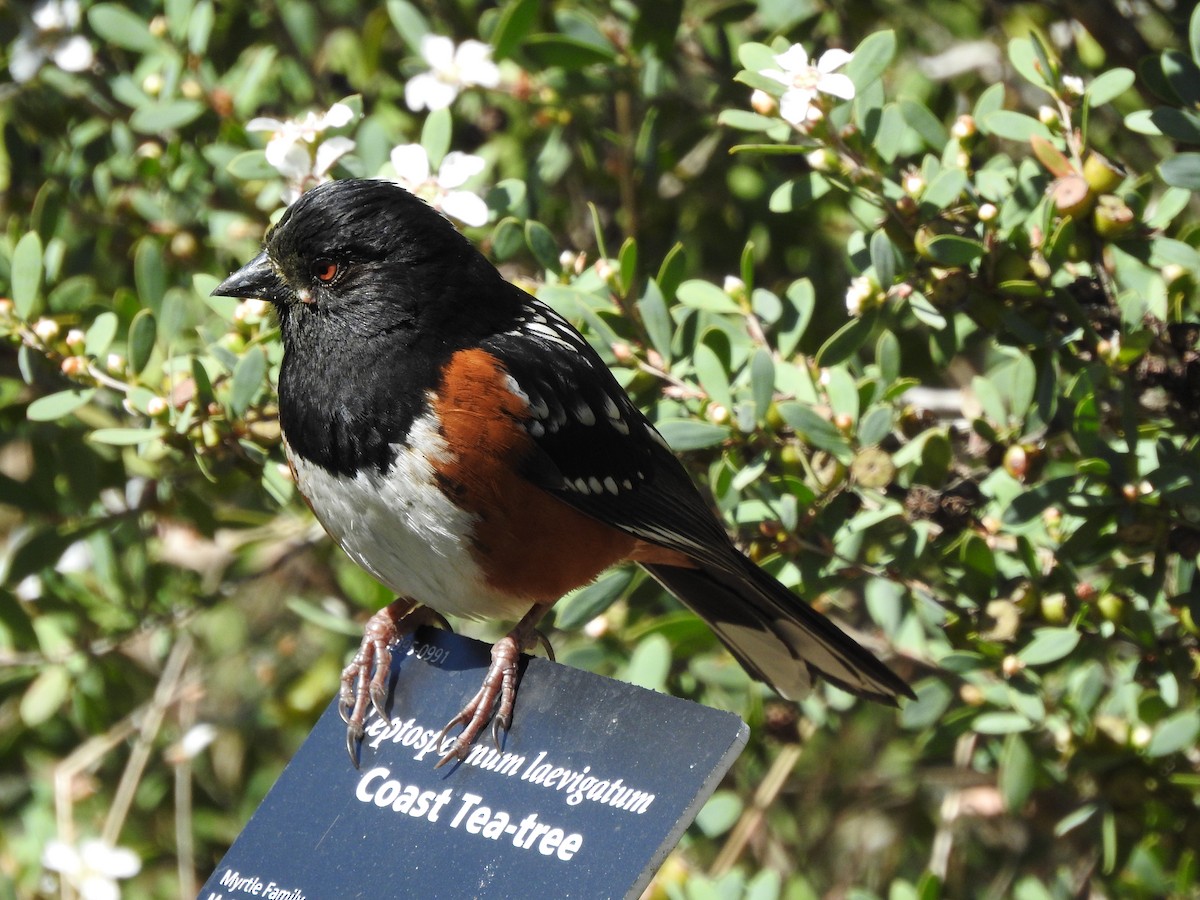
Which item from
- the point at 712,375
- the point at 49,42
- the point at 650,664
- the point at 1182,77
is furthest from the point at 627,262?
the point at 49,42

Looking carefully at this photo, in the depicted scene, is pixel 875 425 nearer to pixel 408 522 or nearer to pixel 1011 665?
pixel 1011 665

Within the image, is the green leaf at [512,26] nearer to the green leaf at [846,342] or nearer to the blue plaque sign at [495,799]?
the green leaf at [846,342]

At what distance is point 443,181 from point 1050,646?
4.27 ft

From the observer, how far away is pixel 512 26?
264cm

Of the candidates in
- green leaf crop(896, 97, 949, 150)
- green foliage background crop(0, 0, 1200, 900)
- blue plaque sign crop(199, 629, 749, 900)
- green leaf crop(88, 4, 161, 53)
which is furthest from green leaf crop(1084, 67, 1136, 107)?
green leaf crop(88, 4, 161, 53)

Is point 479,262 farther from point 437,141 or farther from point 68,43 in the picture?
point 68,43

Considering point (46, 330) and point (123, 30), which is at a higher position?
point (123, 30)

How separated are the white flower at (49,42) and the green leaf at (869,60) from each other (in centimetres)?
166

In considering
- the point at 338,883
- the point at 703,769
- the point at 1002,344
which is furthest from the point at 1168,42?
the point at 338,883

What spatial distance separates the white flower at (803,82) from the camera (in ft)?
6.64

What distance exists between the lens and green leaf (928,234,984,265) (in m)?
2.04

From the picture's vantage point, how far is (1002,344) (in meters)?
2.30

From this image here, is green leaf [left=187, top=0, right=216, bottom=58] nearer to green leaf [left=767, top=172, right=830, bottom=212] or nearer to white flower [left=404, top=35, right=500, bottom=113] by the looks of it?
white flower [left=404, top=35, right=500, bottom=113]

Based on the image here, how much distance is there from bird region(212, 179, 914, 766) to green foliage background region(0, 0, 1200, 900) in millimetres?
107
